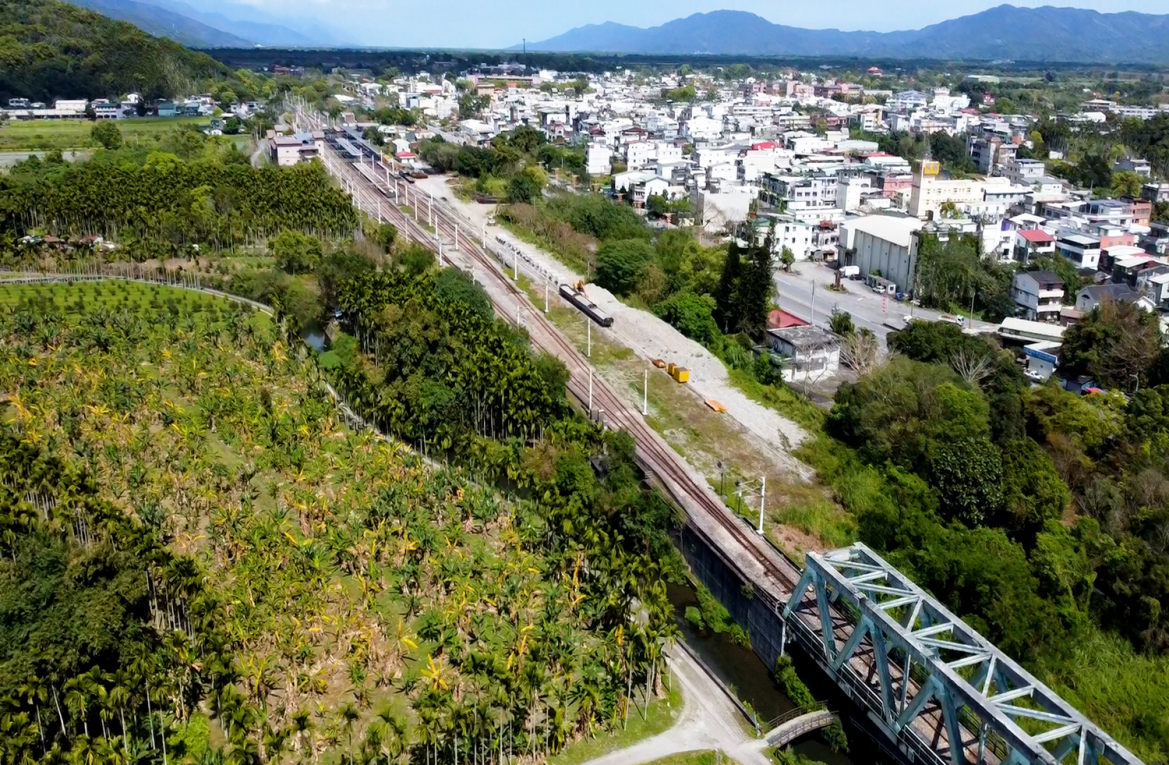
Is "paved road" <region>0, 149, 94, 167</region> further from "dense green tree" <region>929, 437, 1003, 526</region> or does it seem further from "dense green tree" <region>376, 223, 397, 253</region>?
"dense green tree" <region>929, 437, 1003, 526</region>

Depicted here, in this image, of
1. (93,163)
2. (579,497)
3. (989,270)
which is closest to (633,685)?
(579,497)

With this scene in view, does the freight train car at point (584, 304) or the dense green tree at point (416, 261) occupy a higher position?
the dense green tree at point (416, 261)

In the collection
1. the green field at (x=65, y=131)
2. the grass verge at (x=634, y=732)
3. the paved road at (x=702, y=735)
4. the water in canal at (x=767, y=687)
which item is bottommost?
the water in canal at (x=767, y=687)

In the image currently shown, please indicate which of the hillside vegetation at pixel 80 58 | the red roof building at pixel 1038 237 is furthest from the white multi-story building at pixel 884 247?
the hillside vegetation at pixel 80 58

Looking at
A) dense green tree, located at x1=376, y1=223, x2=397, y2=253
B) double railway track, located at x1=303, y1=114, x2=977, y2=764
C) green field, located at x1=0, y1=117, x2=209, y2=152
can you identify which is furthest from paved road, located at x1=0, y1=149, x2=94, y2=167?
dense green tree, located at x1=376, y1=223, x2=397, y2=253

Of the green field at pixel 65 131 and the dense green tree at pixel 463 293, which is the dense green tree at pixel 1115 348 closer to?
the dense green tree at pixel 463 293

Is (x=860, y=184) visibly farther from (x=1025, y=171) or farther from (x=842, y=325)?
(x=842, y=325)

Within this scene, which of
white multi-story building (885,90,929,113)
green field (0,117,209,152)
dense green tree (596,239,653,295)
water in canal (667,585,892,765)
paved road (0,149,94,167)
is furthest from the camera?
white multi-story building (885,90,929,113)
